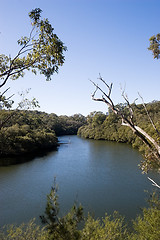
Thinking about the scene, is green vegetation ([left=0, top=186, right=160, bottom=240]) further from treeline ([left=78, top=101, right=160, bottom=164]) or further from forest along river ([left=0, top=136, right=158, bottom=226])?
treeline ([left=78, top=101, right=160, bottom=164])

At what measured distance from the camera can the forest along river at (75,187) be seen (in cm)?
1178

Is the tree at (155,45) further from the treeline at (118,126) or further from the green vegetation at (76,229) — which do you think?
the treeline at (118,126)

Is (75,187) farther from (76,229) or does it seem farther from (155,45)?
(155,45)

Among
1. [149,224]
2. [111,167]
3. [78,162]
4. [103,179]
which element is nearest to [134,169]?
[111,167]

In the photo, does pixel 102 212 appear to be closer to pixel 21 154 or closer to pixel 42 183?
pixel 42 183

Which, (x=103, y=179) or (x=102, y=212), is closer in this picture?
(x=102, y=212)

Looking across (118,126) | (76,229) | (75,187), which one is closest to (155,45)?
(76,229)

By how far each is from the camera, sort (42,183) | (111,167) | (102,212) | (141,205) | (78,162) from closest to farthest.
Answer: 1. (102,212)
2. (141,205)
3. (42,183)
4. (111,167)
5. (78,162)

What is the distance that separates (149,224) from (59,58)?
30.5 feet

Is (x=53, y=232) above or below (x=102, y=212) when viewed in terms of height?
above

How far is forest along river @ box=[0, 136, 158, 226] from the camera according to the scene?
38.7ft

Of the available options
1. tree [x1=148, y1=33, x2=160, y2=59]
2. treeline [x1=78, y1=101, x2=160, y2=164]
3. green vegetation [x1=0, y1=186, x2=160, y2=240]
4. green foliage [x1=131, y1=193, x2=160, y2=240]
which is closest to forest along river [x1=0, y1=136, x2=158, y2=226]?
green foliage [x1=131, y1=193, x2=160, y2=240]

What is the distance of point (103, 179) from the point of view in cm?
1750

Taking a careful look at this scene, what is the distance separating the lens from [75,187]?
1548 cm
